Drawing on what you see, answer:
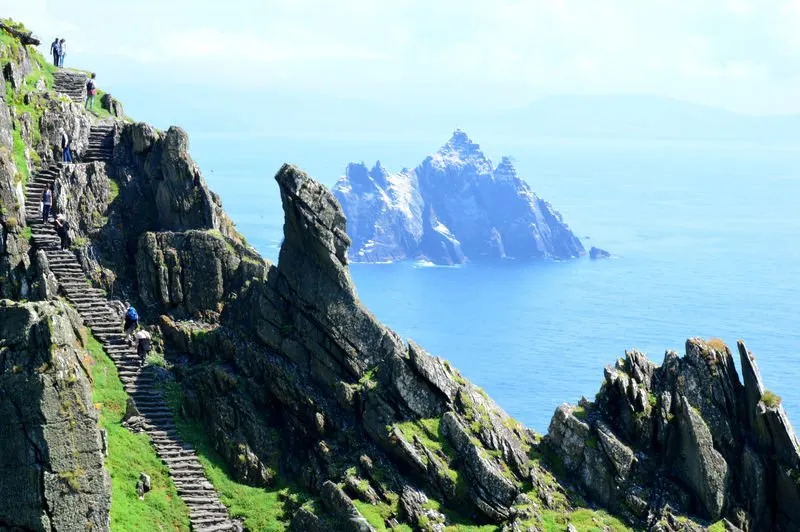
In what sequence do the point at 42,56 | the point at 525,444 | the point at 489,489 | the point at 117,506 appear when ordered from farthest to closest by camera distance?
the point at 42,56 < the point at 525,444 < the point at 489,489 < the point at 117,506

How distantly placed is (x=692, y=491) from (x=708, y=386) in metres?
4.83

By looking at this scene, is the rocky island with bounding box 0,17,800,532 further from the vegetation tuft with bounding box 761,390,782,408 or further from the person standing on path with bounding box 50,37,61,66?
the person standing on path with bounding box 50,37,61,66

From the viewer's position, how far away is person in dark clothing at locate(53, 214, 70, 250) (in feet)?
185

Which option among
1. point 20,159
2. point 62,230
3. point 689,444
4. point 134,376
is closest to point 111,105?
point 20,159

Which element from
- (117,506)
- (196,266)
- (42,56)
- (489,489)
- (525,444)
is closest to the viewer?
(117,506)

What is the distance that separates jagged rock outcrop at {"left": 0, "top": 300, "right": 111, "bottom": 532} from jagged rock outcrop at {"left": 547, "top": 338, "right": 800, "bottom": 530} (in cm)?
2138

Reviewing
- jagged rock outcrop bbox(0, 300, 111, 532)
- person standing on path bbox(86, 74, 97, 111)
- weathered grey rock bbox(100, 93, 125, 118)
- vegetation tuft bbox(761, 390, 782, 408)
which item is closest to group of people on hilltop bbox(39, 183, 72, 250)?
person standing on path bbox(86, 74, 97, 111)

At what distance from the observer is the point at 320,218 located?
5234 cm

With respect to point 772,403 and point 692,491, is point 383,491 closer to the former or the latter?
point 692,491

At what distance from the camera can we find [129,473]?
44.7 meters

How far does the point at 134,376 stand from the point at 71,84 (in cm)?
3160

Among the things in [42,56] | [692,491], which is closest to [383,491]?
[692,491]

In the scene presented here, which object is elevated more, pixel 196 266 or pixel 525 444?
pixel 196 266

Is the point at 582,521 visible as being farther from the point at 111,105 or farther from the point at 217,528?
the point at 111,105
